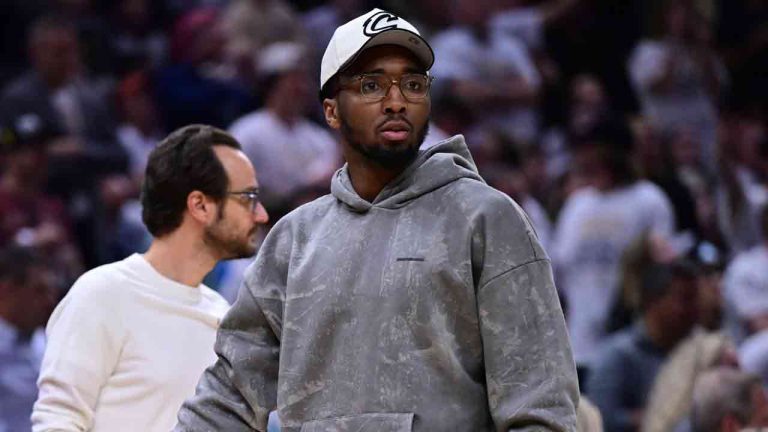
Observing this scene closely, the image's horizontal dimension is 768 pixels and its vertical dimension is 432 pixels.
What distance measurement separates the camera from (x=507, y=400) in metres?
3.48

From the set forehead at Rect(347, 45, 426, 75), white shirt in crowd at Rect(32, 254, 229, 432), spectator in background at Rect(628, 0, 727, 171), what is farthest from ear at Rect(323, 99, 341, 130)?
spectator in background at Rect(628, 0, 727, 171)

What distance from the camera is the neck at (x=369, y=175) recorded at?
12.3 feet

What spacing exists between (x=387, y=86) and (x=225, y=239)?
5.23ft

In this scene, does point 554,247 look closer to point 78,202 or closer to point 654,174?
point 654,174

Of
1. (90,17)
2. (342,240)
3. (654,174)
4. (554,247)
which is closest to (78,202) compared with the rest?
(90,17)

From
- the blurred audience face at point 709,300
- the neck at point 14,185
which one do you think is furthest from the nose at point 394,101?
the neck at point 14,185

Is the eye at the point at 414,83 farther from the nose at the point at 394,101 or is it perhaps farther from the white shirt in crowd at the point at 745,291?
the white shirt in crowd at the point at 745,291

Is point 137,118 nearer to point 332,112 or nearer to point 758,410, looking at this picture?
point 758,410

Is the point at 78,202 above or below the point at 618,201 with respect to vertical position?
above

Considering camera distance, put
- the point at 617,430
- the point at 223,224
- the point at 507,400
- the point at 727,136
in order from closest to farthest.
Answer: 1. the point at 507,400
2. the point at 223,224
3. the point at 617,430
4. the point at 727,136

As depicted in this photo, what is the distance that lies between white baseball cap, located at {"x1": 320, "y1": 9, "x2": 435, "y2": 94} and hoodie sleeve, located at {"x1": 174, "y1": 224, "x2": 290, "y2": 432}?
1.51 ft

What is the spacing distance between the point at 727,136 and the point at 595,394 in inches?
175

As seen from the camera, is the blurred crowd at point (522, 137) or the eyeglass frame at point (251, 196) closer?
the eyeglass frame at point (251, 196)

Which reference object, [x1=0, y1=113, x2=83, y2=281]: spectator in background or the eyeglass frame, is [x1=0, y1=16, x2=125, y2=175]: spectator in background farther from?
the eyeglass frame
